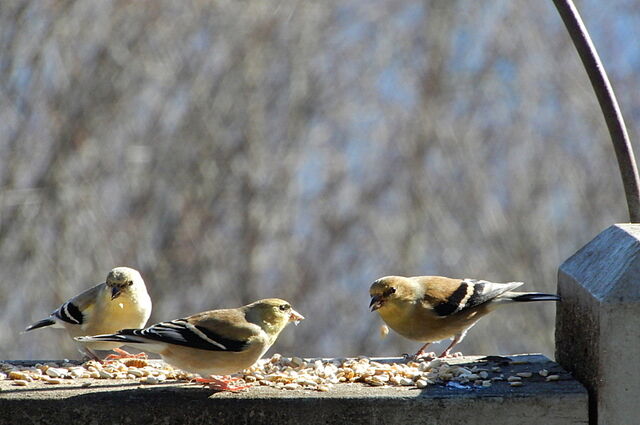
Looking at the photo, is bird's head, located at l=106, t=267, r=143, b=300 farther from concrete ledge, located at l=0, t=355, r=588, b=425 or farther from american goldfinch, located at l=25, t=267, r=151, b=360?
concrete ledge, located at l=0, t=355, r=588, b=425

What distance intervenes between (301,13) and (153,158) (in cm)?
199

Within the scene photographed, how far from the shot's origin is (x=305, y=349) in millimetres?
9922

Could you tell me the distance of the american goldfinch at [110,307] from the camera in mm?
4523

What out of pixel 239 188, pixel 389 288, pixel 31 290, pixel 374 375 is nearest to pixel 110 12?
pixel 239 188

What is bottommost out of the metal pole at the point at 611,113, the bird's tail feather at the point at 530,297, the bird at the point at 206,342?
the bird at the point at 206,342

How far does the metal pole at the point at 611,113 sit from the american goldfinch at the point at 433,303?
1042mm

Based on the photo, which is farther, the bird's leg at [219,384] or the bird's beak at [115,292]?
the bird's beak at [115,292]

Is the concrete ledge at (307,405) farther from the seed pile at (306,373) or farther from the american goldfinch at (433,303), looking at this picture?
the american goldfinch at (433,303)

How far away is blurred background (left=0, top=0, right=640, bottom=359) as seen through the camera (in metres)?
9.31

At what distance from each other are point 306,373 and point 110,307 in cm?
126

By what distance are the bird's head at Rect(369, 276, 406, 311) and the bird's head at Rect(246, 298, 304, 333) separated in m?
0.81

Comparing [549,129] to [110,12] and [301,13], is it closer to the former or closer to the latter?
[301,13]

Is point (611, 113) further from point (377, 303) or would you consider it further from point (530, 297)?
point (377, 303)

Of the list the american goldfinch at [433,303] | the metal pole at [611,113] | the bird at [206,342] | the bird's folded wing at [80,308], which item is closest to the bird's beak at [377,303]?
the american goldfinch at [433,303]
